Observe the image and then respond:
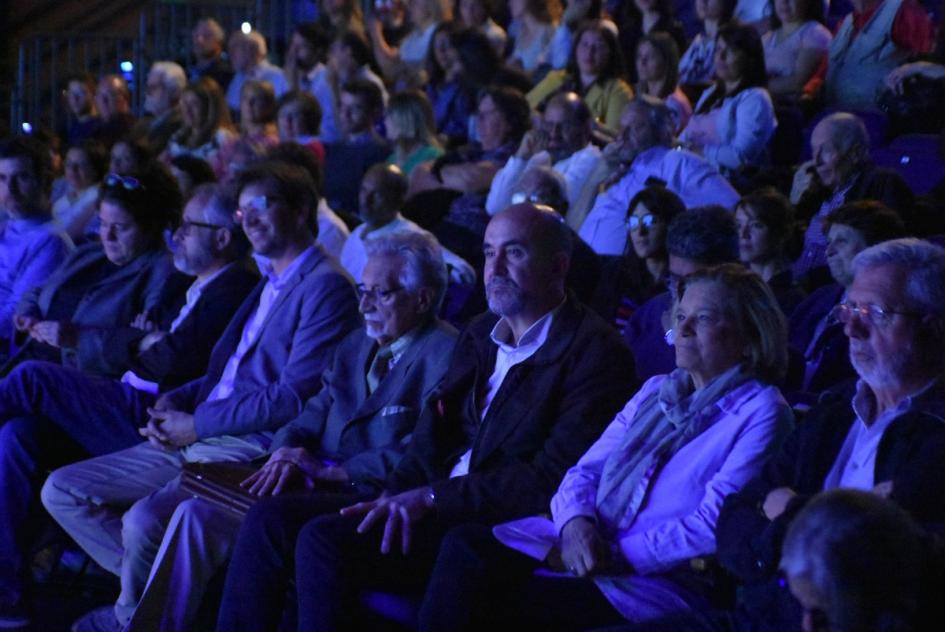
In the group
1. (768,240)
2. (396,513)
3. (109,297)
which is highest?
(768,240)

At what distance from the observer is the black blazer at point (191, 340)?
467 centimetres

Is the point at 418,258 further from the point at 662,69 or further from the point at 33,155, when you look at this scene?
the point at 662,69

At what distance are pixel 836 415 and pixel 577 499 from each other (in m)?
0.63

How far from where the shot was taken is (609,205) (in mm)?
5902

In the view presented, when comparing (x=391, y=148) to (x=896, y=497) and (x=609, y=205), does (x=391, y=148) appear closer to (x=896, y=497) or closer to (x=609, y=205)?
(x=609, y=205)

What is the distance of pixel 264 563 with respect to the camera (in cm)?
357

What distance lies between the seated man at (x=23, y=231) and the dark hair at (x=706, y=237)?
2715mm

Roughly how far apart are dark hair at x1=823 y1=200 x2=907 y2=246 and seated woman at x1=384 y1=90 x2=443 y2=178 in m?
3.23

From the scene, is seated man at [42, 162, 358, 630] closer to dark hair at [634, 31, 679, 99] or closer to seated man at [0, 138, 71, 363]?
seated man at [0, 138, 71, 363]

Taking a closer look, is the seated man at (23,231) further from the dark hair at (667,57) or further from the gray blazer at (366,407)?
the dark hair at (667,57)

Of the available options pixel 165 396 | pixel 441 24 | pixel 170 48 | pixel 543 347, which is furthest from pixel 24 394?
pixel 170 48

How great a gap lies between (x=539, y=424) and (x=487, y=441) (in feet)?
0.46

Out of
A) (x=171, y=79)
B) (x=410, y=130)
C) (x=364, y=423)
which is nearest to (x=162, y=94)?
(x=171, y=79)

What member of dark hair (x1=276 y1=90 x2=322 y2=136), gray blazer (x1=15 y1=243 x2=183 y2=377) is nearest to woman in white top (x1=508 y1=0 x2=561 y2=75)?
dark hair (x1=276 y1=90 x2=322 y2=136)
